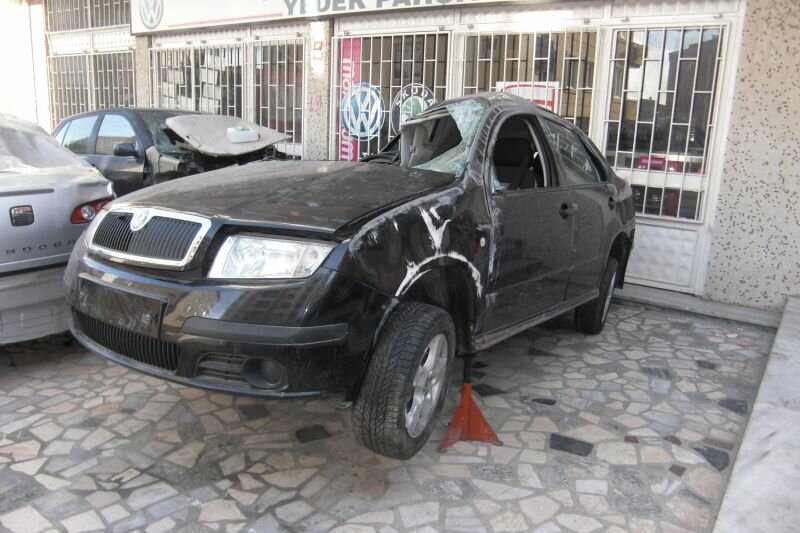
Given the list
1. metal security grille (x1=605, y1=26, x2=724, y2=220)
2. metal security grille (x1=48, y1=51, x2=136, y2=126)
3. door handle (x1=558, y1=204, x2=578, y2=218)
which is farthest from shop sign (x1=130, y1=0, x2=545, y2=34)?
door handle (x1=558, y1=204, x2=578, y2=218)

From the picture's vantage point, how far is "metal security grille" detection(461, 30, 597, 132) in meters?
6.47

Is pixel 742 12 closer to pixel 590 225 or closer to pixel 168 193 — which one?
pixel 590 225

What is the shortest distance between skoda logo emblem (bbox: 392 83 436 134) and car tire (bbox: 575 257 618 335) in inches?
138

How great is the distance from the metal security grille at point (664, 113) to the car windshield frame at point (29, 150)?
16.0ft

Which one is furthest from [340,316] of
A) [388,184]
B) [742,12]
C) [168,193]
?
[742,12]

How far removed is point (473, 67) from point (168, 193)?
5.09 meters

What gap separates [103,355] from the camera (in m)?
2.70

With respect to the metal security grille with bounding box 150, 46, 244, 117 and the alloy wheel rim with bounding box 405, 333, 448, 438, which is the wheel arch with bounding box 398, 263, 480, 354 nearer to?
the alloy wheel rim with bounding box 405, 333, 448, 438

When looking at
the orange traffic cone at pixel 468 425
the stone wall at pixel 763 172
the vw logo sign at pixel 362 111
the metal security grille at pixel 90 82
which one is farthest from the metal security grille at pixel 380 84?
the metal security grille at pixel 90 82

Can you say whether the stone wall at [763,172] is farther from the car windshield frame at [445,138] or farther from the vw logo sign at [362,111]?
the vw logo sign at [362,111]

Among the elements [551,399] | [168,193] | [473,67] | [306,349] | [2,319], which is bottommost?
[551,399]

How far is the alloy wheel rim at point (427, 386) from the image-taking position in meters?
2.69

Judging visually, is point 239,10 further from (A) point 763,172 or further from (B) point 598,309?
(A) point 763,172

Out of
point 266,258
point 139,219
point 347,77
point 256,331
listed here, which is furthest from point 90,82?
point 256,331
